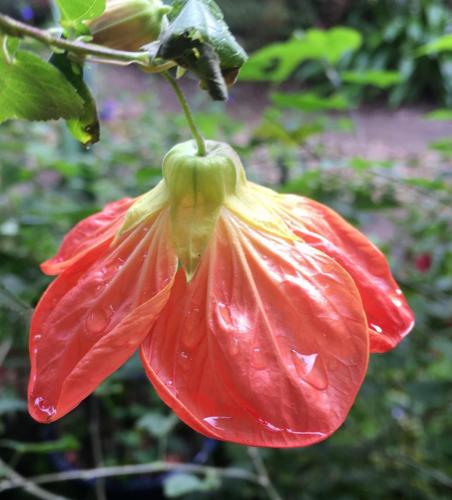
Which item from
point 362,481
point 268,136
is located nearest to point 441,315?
point 362,481

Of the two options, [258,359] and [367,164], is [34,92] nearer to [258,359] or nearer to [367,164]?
[258,359]

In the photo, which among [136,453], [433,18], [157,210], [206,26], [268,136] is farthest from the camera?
[433,18]

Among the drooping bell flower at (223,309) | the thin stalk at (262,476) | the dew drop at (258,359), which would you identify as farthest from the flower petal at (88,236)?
the thin stalk at (262,476)

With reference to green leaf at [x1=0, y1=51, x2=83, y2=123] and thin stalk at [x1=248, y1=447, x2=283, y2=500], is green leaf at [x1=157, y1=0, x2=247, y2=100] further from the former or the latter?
thin stalk at [x1=248, y1=447, x2=283, y2=500]

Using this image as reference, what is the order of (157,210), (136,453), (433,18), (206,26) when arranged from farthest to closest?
(433,18) < (136,453) < (157,210) < (206,26)

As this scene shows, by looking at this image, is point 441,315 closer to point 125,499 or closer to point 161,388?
point 125,499

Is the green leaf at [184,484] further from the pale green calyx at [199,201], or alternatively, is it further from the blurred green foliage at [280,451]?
the pale green calyx at [199,201]

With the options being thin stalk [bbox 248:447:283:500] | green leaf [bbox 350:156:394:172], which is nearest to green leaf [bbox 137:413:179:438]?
thin stalk [bbox 248:447:283:500]

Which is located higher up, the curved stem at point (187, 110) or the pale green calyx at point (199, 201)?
the curved stem at point (187, 110)
